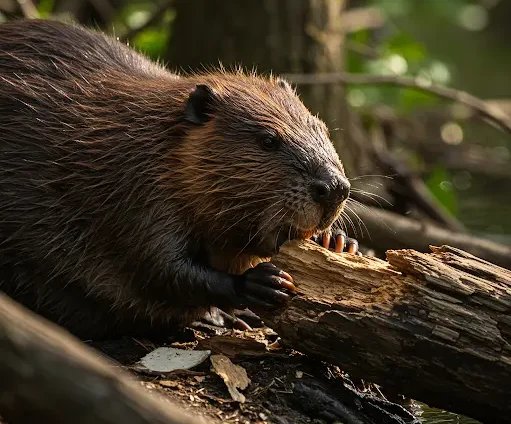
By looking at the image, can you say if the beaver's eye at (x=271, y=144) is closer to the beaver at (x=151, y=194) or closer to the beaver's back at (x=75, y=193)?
the beaver at (x=151, y=194)

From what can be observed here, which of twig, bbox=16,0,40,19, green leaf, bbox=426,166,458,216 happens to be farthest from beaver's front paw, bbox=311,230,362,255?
twig, bbox=16,0,40,19

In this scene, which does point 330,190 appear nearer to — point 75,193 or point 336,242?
point 336,242

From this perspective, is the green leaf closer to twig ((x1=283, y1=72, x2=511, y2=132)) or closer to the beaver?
twig ((x1=283, y1=72, x2=511, y2=132))

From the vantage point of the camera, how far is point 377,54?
31.8ft

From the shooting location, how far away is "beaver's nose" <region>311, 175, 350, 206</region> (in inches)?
170

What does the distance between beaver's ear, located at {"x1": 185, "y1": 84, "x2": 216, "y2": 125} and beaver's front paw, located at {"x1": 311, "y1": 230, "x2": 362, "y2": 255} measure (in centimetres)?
81

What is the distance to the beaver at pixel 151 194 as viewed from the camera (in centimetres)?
449

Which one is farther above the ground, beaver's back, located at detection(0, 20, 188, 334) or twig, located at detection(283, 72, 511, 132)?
twig, located at detection(283, 72, 511, 132)

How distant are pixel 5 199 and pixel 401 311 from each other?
6.65 feet

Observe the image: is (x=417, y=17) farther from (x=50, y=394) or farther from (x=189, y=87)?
(x=50, y=394)

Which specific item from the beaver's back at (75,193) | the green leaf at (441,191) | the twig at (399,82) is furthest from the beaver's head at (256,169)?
the green leaf at (441,191)

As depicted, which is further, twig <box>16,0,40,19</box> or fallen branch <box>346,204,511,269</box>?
twig <box>16,0,40,19</box>

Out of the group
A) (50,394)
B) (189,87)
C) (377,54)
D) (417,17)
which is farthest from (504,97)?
(50,394)

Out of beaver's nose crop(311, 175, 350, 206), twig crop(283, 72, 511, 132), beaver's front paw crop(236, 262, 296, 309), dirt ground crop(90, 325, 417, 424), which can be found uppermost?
twig crop(283, 72, 511, 132)
